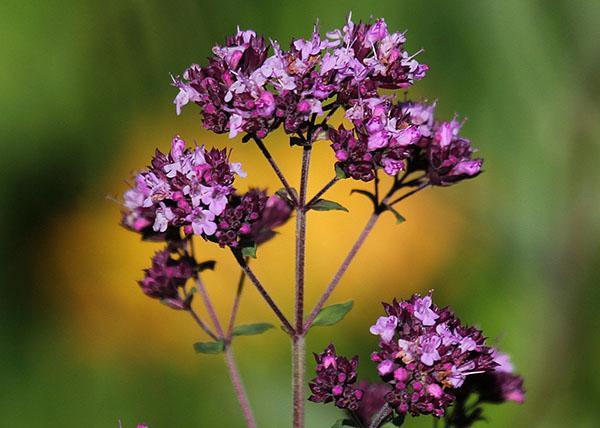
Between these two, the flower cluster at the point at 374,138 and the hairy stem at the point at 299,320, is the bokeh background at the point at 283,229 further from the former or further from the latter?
the flower cluster at the point at 374,138

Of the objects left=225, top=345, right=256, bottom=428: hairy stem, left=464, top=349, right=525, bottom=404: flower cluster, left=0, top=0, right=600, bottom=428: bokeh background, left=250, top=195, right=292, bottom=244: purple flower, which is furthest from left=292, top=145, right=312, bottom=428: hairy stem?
left=0, top=0, right=600, bottom=428: bokeh background

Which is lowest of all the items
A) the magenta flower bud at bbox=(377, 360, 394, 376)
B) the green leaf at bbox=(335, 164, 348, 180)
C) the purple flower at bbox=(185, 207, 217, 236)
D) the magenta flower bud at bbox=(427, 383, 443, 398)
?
the magenta flower bud at bbox=(427, 383, 443, 398)

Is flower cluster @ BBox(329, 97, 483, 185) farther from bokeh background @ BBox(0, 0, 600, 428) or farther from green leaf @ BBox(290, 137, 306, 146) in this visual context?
bokeh background @ BBox(0, 0, 600, 428)

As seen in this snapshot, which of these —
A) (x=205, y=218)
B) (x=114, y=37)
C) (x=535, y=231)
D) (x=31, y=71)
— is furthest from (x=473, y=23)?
(x=205, y=218)

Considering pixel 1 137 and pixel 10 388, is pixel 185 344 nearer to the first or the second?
pixel 10 388

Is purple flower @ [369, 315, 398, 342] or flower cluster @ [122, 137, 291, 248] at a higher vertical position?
flower cluster @ [122, 137, 291, 248]

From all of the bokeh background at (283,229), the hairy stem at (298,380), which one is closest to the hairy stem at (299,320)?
the hairy stem at (298,380)
